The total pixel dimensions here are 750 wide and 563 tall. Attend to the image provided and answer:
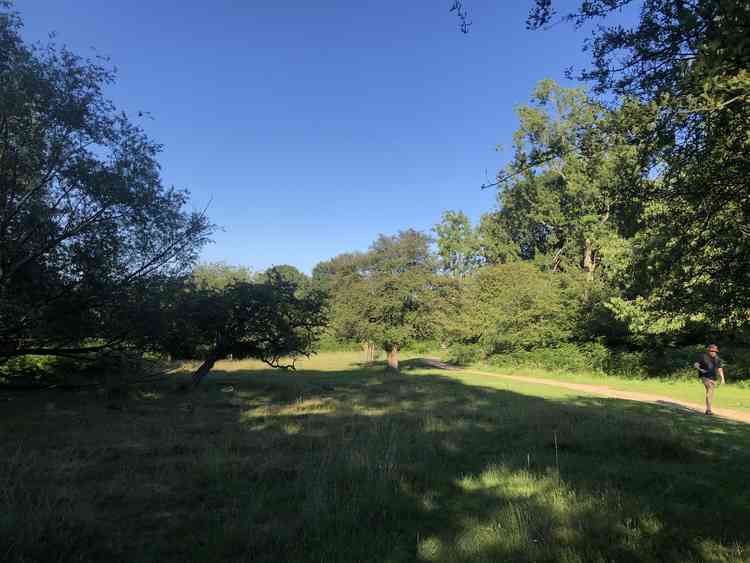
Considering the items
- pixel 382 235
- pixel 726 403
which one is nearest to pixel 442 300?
pixel 382 235

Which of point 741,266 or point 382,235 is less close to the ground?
point 382,235

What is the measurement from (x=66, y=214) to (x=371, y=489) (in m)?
11.3

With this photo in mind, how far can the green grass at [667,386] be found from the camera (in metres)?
15.8

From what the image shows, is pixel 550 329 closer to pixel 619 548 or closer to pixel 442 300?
pixel 442 300

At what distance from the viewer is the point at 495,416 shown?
11086 millimetres

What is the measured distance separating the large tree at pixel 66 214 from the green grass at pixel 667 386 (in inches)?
776

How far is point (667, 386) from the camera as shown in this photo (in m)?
21.0

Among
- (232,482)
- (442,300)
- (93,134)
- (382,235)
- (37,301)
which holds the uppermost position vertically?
(382,235)

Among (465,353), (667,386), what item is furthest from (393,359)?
(667,386)

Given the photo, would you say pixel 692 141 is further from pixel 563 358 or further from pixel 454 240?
pixel 454 240

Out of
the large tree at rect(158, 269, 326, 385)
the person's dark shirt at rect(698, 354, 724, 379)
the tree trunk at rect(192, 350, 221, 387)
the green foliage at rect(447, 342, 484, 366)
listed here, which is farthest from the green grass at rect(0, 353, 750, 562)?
the green foliage at rect(447, 342, 484, 366)

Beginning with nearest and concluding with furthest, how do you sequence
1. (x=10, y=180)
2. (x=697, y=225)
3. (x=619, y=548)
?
(x=619, y=548)
(x=697, y=225)
(x=10, y=180)

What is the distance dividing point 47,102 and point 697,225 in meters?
14.1

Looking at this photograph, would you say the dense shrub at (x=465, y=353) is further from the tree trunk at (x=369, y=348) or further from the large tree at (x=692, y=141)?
the large tree at (x=692, y=141)
